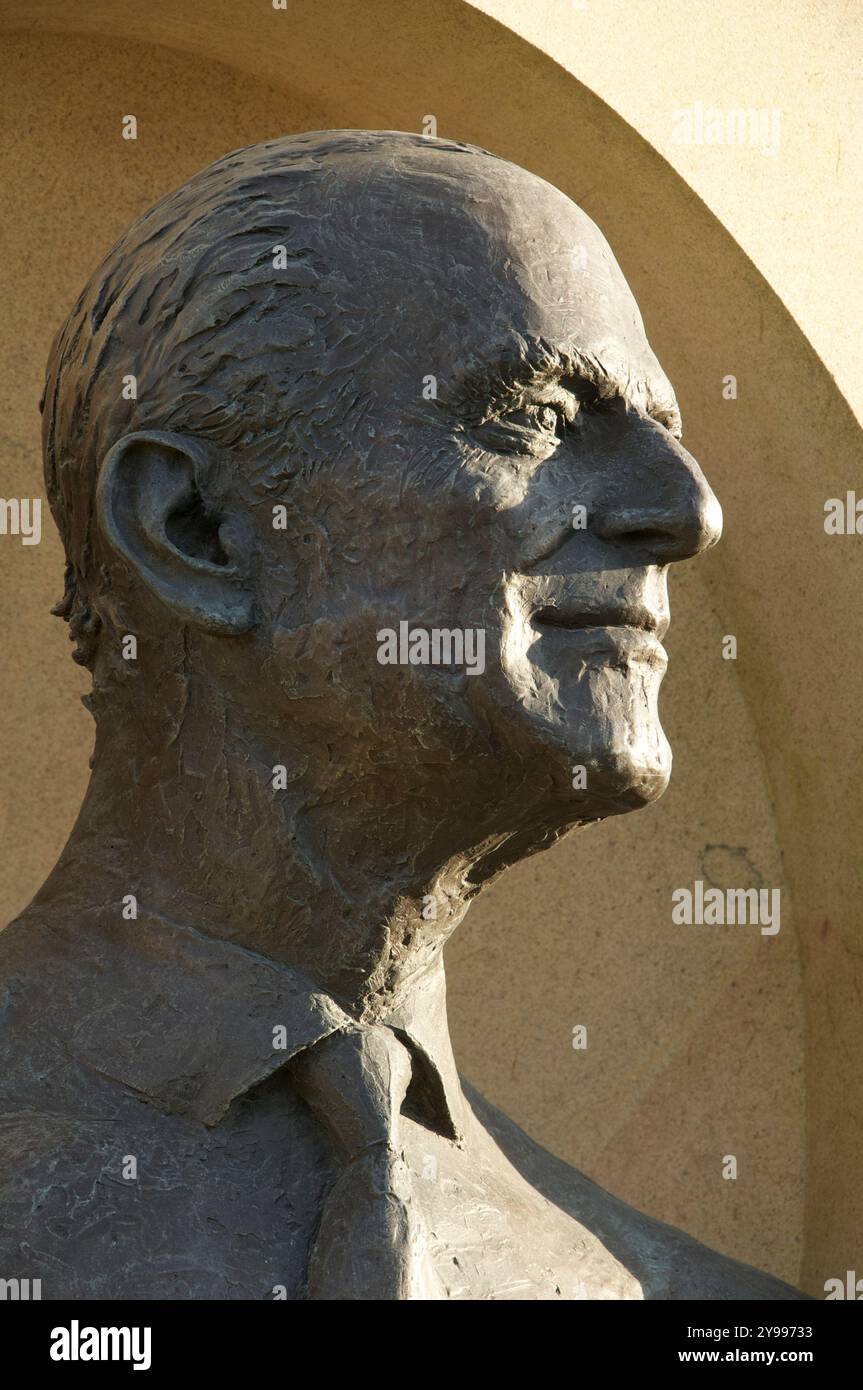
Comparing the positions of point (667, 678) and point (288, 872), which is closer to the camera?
point (288, 872)

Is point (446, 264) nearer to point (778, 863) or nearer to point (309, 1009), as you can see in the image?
point (309, 1009)

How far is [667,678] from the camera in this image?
5.05m

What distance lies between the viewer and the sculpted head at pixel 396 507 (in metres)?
3.06

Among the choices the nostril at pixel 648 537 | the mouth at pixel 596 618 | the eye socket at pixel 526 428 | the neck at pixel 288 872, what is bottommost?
the neck at pixel 288 872

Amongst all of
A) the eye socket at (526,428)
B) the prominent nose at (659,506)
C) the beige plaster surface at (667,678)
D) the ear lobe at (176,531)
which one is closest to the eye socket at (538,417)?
the eye socket at (526,428)

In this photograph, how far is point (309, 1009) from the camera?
3.14m

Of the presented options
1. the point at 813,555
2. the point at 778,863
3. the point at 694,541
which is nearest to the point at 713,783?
the point at 778,863

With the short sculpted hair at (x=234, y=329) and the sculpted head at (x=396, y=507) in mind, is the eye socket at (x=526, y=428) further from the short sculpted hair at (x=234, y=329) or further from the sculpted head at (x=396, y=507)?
the short sculpted hair at (x=234, y=329)

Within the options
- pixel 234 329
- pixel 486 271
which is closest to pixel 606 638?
pixel 486 271

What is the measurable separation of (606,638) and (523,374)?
37 cm

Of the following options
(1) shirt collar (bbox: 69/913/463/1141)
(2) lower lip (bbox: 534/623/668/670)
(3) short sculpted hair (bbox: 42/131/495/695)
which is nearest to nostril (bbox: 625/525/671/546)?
(2) lower lip (bbox: 534/623/668/670)

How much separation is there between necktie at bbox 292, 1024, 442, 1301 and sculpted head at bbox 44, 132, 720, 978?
0.91 ft

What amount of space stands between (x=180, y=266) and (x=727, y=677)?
2131mm

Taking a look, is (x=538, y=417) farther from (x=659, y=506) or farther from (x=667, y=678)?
(x=667, y=678)
